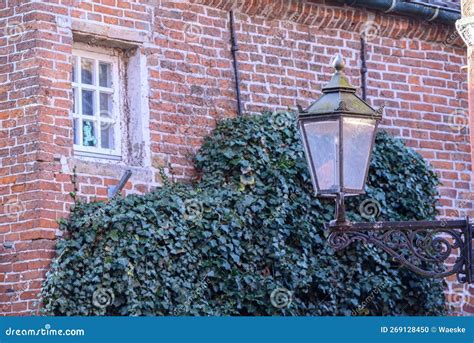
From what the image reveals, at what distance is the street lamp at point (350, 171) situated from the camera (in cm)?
679

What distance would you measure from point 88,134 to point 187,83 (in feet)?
3.22

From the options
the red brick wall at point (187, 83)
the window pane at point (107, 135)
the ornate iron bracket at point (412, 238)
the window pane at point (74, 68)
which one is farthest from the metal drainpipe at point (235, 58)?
the ornate iron bracket at point (412, 238)

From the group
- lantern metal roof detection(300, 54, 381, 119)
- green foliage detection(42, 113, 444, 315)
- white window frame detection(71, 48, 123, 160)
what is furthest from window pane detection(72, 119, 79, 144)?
lantern metal roof detection(300, 54, 381, 119)

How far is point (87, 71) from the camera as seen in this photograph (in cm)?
1013

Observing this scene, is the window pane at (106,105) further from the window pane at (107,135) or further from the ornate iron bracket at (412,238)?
the ornate iron bracket at (412,238)

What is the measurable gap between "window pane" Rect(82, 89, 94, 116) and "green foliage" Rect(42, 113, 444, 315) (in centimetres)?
86

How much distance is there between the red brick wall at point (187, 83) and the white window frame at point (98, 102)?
0.73ft

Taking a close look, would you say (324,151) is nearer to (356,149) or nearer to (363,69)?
(356,149)

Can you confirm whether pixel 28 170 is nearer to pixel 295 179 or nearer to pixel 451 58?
pixel 295 179

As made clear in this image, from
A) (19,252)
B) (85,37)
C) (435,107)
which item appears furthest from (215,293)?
(435,107)

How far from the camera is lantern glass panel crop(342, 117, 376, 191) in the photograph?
22.3 feet

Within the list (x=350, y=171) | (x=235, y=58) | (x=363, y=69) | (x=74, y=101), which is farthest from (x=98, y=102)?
(x=350, y=171)

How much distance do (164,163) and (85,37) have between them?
1.17 meters

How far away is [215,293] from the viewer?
31.5 ft
